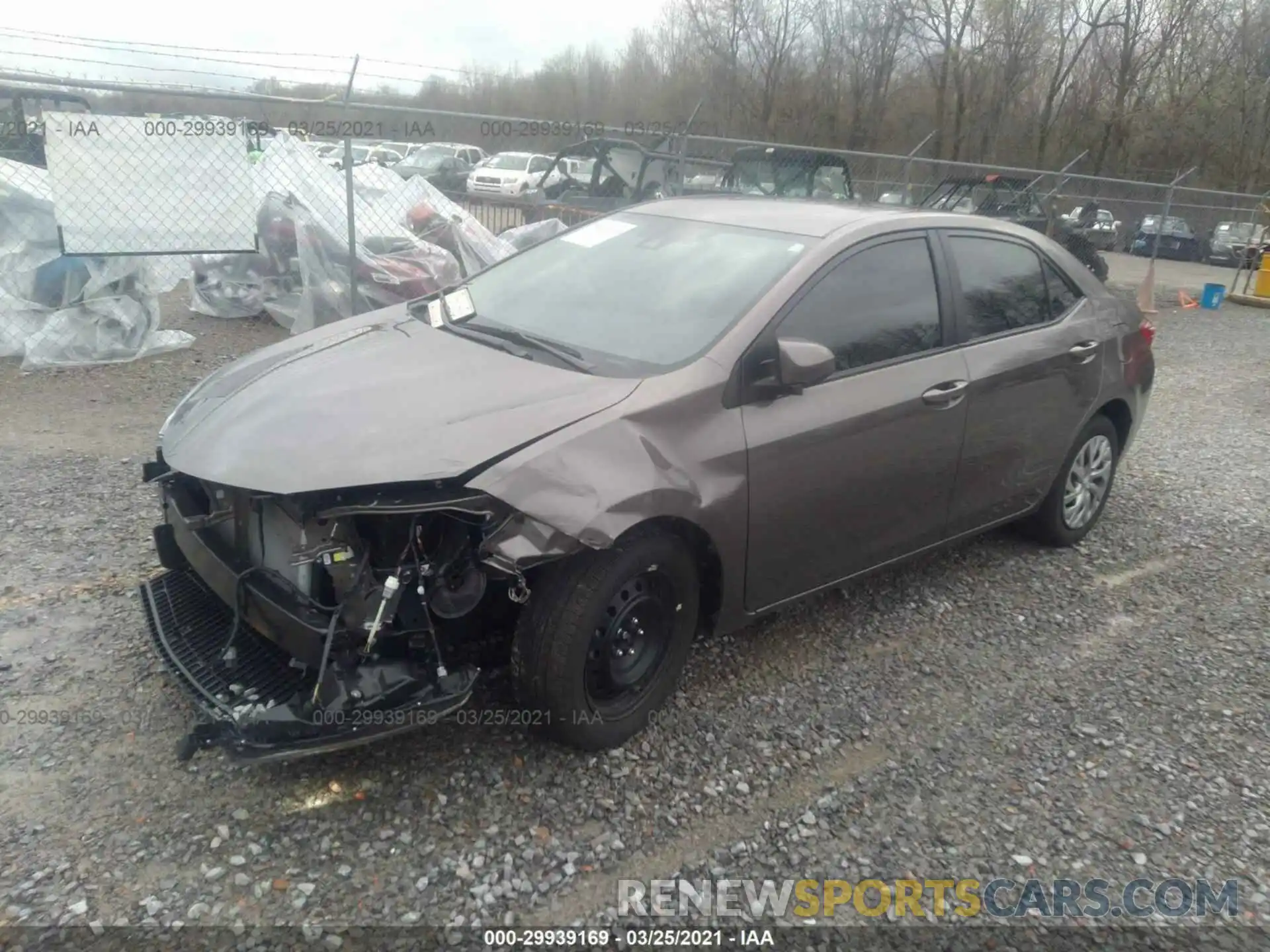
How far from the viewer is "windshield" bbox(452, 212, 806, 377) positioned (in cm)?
329

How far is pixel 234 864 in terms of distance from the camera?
2.53 meters

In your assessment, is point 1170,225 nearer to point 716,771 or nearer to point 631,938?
point 716,771

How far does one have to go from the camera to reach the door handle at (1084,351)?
4480 mm

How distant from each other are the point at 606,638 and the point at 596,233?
1983 mm

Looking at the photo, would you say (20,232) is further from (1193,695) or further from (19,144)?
(1193,695)

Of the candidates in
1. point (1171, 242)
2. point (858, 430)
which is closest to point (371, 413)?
point (858, 430)

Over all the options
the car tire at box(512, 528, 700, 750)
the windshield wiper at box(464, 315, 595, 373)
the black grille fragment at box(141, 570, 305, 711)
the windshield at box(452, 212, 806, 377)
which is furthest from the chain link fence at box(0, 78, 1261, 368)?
the car tire at box(512, 528, 700, 750)

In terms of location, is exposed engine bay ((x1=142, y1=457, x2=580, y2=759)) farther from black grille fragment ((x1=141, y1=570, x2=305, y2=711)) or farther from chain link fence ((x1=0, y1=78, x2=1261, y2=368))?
chain link fence ((x1=0, y1=78, x2=1261, y2=368))

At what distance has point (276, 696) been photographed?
8.78 ft

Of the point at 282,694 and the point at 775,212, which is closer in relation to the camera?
the point at 282,694

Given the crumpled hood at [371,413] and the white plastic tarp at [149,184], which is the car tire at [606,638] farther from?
the white plastic tarp at [149,184]

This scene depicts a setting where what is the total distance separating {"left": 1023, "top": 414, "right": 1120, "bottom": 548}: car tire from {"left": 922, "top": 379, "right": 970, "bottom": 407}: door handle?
44.3 inches

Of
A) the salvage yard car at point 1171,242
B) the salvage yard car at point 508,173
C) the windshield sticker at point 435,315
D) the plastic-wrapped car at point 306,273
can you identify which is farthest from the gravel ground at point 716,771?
the salvage yard car at point 1171,242

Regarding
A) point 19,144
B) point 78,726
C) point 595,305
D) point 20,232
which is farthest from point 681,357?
point 19,144
